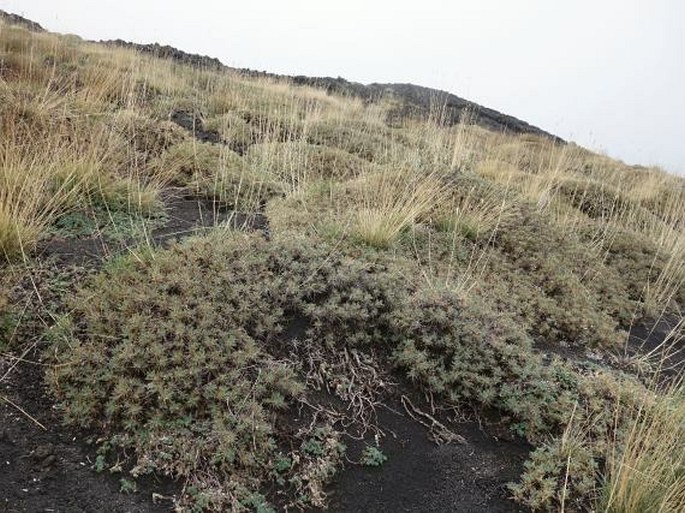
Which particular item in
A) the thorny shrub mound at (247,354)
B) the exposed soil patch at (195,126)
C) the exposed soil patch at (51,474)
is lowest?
the exposed soil patch at (51,474)

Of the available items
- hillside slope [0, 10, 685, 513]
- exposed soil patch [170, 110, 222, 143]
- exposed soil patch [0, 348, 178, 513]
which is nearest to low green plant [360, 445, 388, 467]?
hillside slope [0, 10, 685, 513]

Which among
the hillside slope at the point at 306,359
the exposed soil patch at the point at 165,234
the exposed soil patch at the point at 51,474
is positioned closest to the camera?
the exposed soil patch at the point at 51,474

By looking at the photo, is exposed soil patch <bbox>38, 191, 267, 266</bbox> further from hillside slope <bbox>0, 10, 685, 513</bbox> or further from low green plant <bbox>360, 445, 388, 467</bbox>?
low green plant <bbox>360, 445, 388, 467</bbox>

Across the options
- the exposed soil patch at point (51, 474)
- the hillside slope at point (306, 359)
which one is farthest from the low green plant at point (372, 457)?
the exposed soil patch at point (51, 474)

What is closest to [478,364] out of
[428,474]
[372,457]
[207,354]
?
[428,474]

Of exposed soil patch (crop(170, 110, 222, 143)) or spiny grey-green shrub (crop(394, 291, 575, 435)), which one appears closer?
spiny grey-green shrub (crop(394, 291, 575, 435))

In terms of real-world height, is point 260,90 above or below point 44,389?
above

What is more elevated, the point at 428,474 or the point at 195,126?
the point at 195,126

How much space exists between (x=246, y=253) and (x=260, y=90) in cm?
1199

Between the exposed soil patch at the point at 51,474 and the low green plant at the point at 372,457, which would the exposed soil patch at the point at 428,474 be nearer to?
the low green plant at the point at 372,457

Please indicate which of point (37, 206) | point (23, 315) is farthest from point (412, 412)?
point (37, 206)

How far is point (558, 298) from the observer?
554cm

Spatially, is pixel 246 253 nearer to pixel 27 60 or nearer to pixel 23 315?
pixel 23 315

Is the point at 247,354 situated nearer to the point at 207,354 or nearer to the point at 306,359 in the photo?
the point at 207,354
